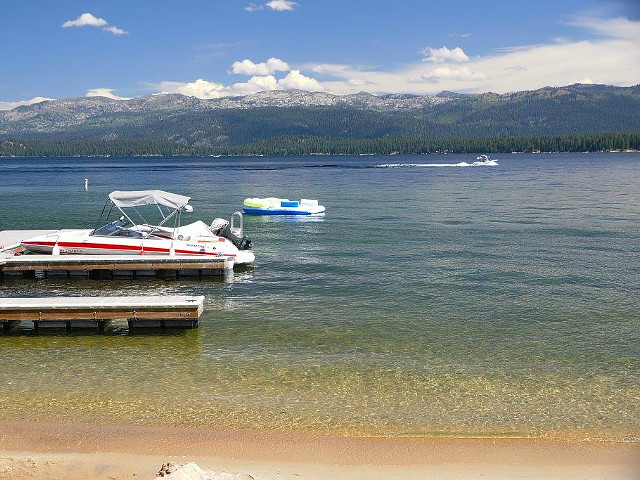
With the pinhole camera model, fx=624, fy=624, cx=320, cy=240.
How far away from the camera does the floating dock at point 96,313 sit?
20.7 meters

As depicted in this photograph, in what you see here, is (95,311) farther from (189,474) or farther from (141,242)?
(189,474)

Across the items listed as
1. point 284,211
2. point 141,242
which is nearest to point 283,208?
point 284,211

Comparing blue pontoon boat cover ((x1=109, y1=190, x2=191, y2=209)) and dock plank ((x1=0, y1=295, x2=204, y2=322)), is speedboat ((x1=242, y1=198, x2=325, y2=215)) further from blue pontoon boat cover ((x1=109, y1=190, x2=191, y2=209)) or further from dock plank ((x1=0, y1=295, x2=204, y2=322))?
dock plank ((x1=0, y1=295, x2=204, y2=322))

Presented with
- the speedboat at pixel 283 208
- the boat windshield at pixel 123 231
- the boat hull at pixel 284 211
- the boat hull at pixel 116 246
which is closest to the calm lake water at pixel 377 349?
the boat hull at pixel 116 246

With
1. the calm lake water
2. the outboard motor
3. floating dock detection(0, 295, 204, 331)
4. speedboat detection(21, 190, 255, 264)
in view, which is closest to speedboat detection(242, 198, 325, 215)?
the calm lake water

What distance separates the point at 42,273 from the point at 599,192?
67836 mm

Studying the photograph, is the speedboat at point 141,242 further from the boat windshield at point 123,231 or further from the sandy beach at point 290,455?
the sandy beach at point 290,455

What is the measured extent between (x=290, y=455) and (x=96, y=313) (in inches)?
430

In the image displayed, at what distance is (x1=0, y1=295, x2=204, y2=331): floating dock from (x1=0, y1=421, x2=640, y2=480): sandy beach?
714cm

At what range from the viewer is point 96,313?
67.9 feet

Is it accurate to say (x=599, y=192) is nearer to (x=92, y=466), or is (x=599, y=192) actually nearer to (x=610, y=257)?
(x=610, y=257)

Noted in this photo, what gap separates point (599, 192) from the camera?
→ 254ft

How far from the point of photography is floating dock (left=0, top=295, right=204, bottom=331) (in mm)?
20688

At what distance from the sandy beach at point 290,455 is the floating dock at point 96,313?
7.14m
